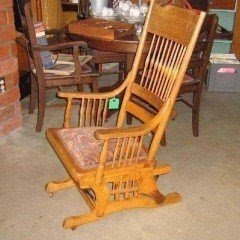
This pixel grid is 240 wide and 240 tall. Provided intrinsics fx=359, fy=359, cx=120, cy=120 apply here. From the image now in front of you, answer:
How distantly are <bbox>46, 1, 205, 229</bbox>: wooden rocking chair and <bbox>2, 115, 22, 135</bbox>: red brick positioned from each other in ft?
2.67

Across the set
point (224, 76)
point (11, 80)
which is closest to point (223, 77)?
point (224, 76)

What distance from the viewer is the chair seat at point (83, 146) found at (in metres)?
1.71

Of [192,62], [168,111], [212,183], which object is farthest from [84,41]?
[212,183]

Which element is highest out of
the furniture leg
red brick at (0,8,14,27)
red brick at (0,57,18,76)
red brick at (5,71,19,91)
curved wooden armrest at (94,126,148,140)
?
red brick at (0,8,14,27)

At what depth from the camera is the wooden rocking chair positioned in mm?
1647

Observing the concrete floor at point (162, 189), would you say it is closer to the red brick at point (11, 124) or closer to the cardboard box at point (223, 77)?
the red brick at point (11, 124)

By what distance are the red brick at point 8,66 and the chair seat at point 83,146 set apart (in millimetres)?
825

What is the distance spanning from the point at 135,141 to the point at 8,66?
1.29 metres

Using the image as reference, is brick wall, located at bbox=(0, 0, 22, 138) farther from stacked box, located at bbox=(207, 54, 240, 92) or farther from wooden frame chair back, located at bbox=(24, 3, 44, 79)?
stacked box, located at bbox=(207, 54, 240, 92)

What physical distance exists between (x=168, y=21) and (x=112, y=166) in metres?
0.78

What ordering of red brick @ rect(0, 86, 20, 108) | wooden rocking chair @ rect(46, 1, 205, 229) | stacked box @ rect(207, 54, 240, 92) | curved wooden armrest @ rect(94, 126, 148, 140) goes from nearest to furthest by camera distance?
curved wooden armrest @ rect(94, 126, 148, 140) → wooden rocking chair @ rect(46, 1, 205, 229) → red brick @ rect(0, 86, 20, 108) → stacked box @ rect(207, 54, 240, 92)

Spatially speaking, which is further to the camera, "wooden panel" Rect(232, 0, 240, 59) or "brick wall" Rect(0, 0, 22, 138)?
"wooden panel" Rect(232, 0, 240, 59)

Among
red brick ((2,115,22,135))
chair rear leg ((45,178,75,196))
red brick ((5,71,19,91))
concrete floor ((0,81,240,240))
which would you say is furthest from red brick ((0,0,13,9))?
chair rear leg ((45,178,75,196))

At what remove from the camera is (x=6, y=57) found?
8.23ft
